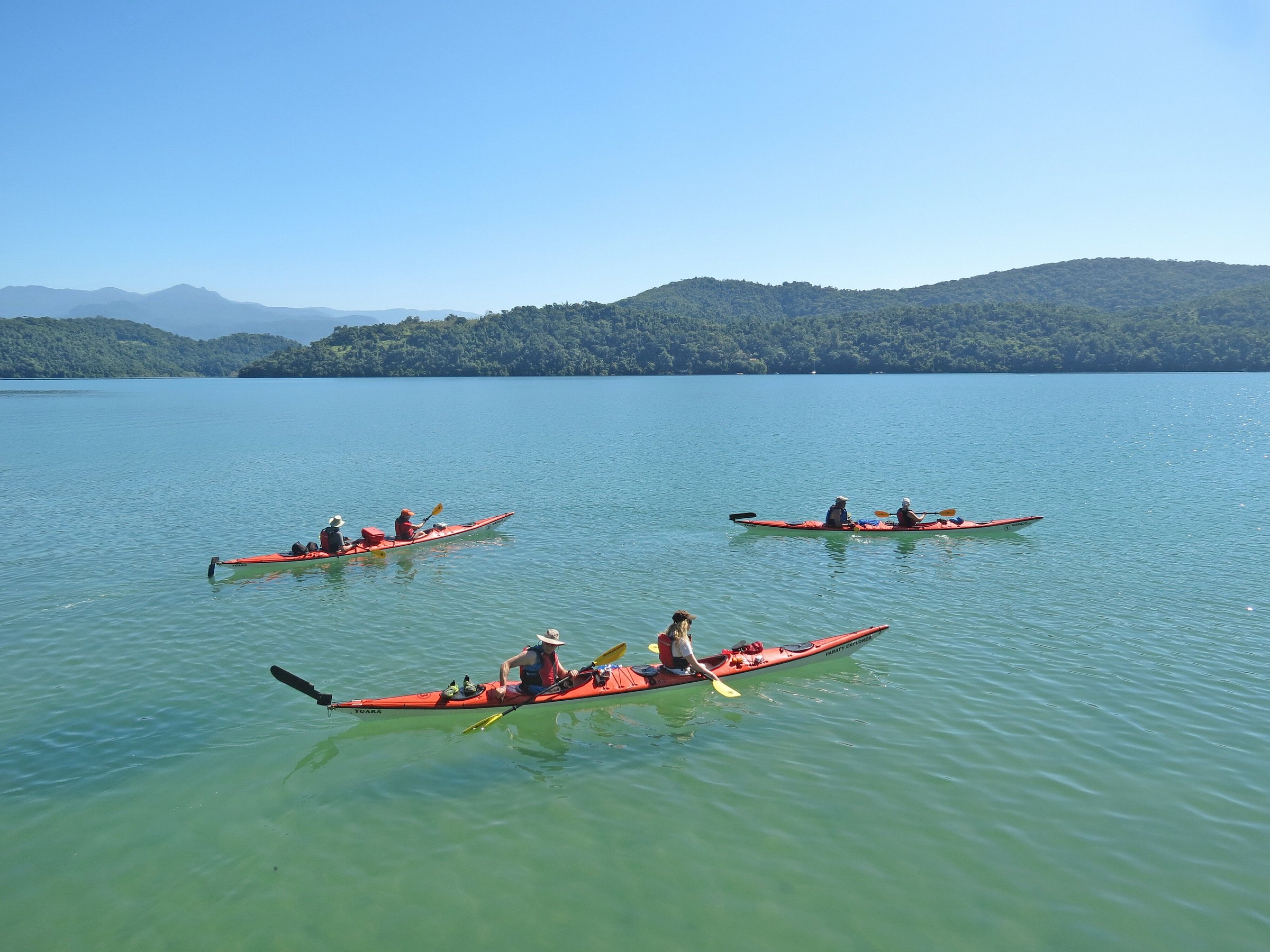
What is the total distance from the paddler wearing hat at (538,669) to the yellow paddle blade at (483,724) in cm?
41

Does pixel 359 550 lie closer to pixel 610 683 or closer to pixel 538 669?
pixel 538 669

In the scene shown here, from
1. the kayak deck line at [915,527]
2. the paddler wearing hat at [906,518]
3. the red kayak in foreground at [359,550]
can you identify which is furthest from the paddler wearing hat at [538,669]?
the paddler wearing hat at [906,518]

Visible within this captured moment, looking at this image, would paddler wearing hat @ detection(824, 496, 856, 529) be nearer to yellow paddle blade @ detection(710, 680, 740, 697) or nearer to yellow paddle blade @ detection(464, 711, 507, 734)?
yellow paddle blade @ detection(710, 680, 740, 697)

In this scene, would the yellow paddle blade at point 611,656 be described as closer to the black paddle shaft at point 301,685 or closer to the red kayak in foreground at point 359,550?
the black paddle shaft at point 301,685

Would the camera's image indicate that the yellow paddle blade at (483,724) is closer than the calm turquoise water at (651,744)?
No

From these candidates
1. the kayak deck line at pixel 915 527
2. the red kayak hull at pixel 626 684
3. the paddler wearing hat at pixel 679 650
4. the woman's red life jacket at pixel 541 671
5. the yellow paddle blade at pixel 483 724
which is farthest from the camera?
the kayak deck line at pixel 915 527

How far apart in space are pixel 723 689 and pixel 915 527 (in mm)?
16929

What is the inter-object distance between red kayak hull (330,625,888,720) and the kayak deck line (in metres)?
11.5

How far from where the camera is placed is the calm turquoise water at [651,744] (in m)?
10.4

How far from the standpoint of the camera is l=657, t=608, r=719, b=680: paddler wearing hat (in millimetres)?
16516

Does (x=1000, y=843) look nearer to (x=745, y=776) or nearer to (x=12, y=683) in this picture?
(x=745, y=776)

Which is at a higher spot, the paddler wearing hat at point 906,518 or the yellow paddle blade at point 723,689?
the paddler wearing hat at point 906,518

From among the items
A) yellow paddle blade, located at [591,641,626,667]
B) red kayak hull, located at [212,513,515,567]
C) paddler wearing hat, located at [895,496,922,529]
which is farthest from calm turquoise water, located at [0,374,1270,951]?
paddler wearing hat, located at [895,496,922,529]

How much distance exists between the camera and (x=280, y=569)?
2703 cm
